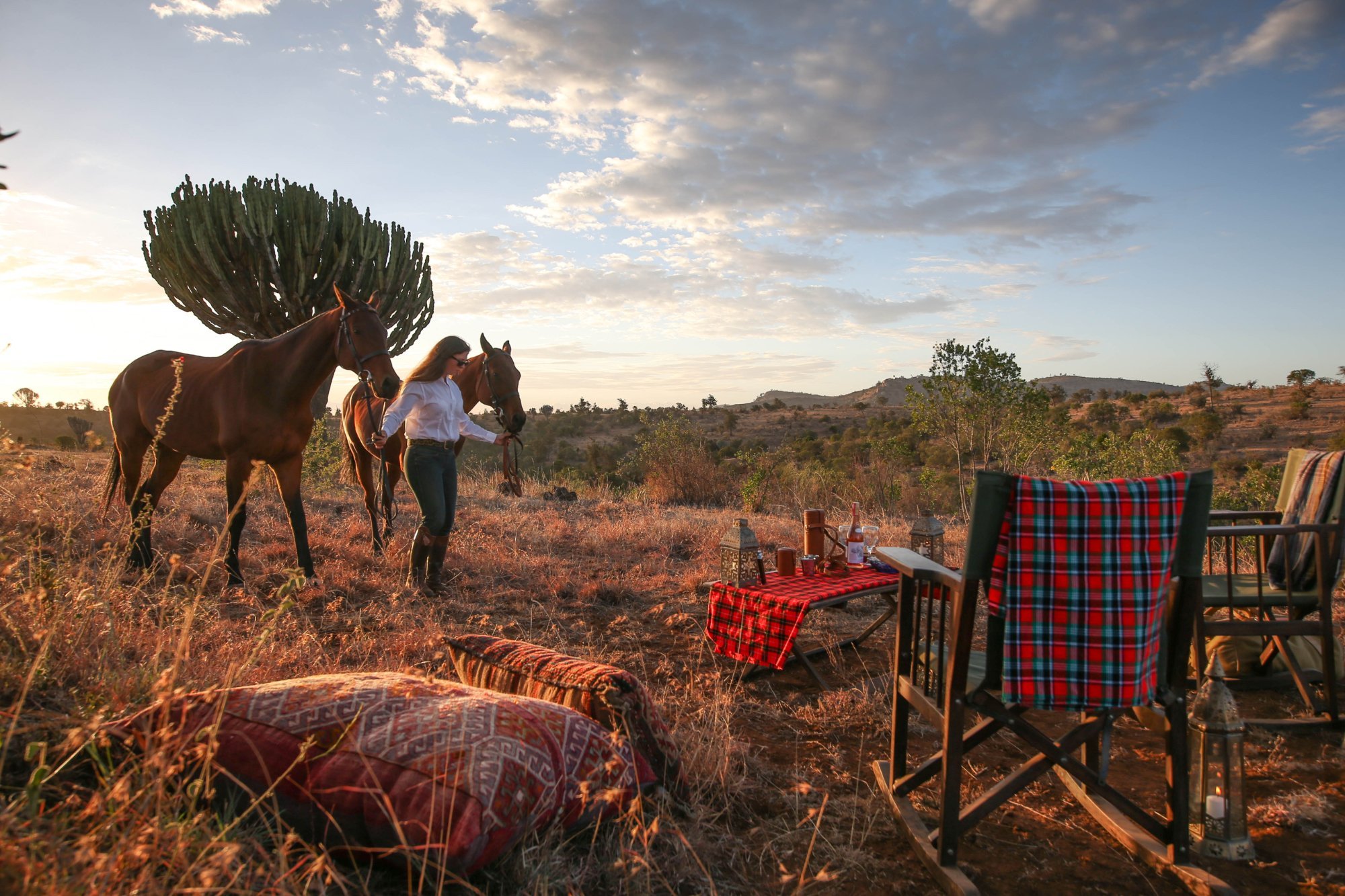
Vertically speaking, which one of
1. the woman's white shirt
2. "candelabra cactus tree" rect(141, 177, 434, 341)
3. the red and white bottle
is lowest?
the red and white bottle

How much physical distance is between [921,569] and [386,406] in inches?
213

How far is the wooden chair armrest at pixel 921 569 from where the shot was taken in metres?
2.45

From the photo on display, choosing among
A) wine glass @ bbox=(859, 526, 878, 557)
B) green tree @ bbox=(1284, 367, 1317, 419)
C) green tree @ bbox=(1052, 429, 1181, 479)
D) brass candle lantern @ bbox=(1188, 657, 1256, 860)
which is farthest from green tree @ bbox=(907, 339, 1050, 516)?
green tree @ bbox=(1284, 367, 1317, 419)

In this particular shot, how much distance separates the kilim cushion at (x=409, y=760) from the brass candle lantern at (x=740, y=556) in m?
1.91

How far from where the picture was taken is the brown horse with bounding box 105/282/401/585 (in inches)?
207

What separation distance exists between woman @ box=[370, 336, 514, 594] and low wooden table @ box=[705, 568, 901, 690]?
7.16 ft

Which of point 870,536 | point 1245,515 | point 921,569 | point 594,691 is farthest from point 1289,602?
point 594,691

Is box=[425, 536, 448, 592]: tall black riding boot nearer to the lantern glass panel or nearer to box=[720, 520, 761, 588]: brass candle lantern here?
box=[720, 520, 761, 588]: brass candle lantern

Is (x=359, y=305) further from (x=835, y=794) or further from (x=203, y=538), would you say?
(x=835, y=794)

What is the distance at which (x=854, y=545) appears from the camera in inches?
180

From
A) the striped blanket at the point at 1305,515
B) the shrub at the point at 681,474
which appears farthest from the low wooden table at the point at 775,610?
the shrub at the point at 681,474

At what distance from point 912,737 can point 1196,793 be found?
42.9 inches

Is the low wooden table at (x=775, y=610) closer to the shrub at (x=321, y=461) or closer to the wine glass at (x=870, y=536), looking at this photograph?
the wine glass at (x=870, y=536)

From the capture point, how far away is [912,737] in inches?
139
